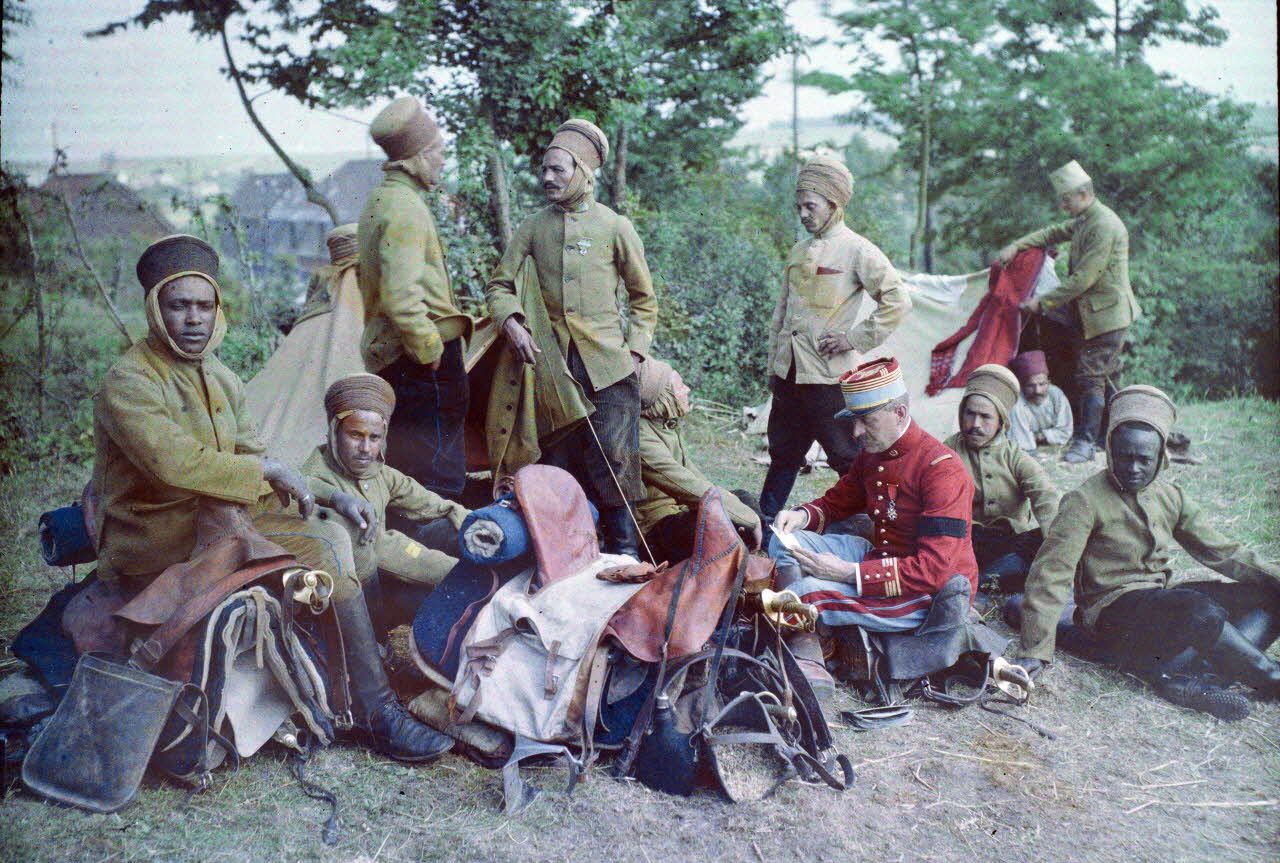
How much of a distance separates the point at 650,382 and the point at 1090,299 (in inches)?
175

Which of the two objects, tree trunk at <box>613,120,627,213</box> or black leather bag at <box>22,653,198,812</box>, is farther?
tree trunk at <box>613,120,627,213</box>

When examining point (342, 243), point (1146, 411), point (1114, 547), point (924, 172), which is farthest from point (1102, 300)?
point (924, 172)

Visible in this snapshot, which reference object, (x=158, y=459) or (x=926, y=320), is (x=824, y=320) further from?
(x=926, y=320)

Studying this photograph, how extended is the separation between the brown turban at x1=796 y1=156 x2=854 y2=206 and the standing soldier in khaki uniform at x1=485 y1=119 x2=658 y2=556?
1.06m

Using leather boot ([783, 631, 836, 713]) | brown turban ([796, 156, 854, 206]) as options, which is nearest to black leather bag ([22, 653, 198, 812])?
leather boot ([783, 631, 836, 713])

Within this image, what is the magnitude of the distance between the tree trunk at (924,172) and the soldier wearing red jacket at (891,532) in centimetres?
947

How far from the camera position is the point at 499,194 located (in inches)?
345

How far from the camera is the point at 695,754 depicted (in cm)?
326

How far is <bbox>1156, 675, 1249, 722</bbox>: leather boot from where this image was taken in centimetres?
396

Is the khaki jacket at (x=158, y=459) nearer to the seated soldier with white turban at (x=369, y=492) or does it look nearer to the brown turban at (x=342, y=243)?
the seated soldier with white turban at (x=369, y=492)

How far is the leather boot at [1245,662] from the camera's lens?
4.03 m

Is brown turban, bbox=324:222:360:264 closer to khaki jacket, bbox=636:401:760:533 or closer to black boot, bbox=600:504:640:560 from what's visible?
khaki jacket, bbox=636:401:760:533

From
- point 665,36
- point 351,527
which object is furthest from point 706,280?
point 351,527

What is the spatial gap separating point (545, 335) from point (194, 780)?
2.39m
